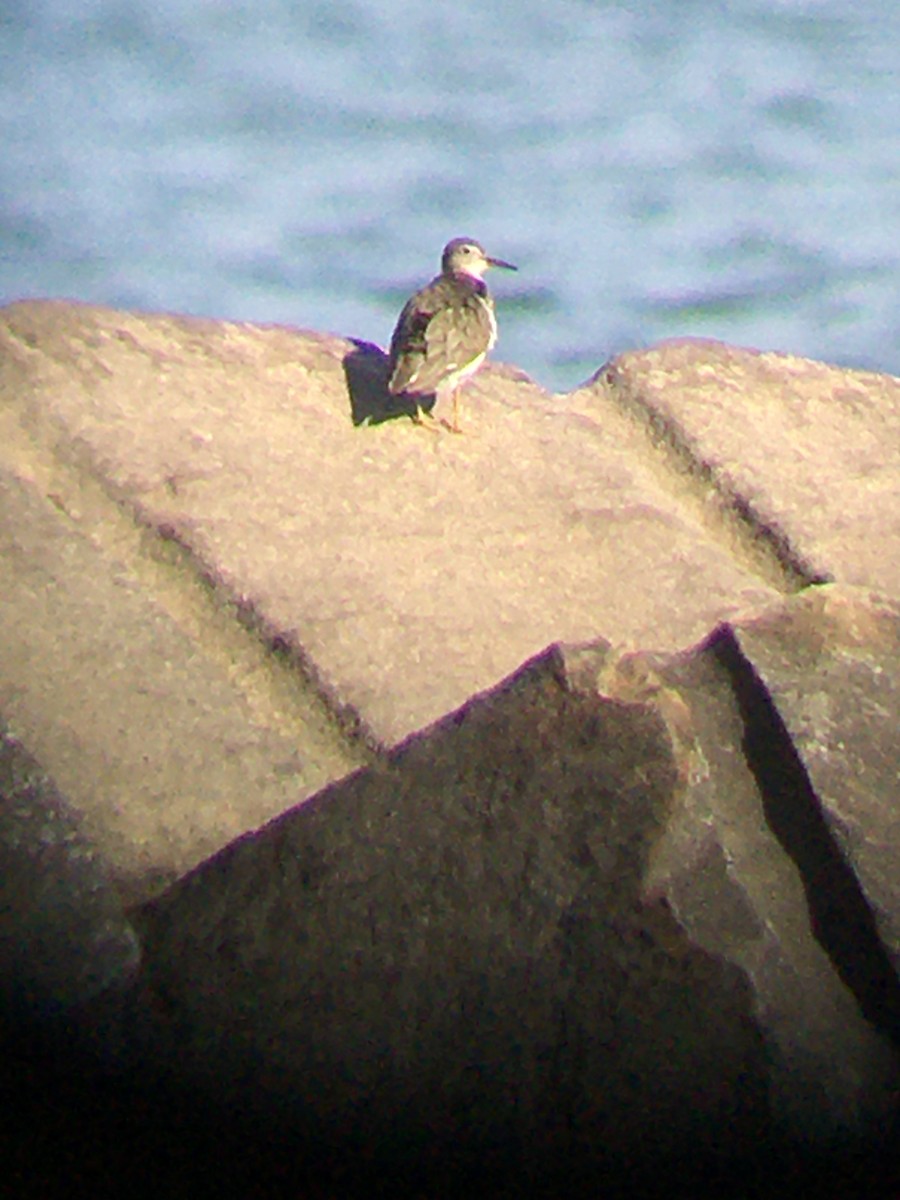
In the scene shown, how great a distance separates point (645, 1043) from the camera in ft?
6.57

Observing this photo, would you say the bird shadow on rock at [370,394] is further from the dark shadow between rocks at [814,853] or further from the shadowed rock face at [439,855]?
the dark shadow between rocks at [814,853]

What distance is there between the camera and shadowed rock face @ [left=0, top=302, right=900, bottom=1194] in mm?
2018

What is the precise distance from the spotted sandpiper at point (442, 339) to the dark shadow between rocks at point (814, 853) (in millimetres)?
1319

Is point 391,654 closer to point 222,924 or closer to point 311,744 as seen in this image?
point 311,744

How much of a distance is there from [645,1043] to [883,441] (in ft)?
5.63

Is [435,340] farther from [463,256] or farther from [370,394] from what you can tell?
[463,256]

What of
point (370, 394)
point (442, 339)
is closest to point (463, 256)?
point (442, 339)

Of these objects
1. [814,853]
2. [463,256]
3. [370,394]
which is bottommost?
[463,256]

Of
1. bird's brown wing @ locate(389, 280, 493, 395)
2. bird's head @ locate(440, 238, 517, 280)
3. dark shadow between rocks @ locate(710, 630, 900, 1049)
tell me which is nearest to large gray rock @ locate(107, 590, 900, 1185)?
dark shadow between rocks @ locate(710, 630, 900, 1049)

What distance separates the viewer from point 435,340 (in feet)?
17.3

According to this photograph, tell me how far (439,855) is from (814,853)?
1.27ft

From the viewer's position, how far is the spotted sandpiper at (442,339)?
4.09 metres

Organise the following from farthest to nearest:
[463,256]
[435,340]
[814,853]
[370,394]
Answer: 1. [463,256]
2. [435,340]
3. [370,394]
4. [814,853]

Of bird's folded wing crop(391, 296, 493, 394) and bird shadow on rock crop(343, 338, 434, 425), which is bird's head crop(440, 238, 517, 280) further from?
bird shadow on rock crop(343, 338, 434, 425)
